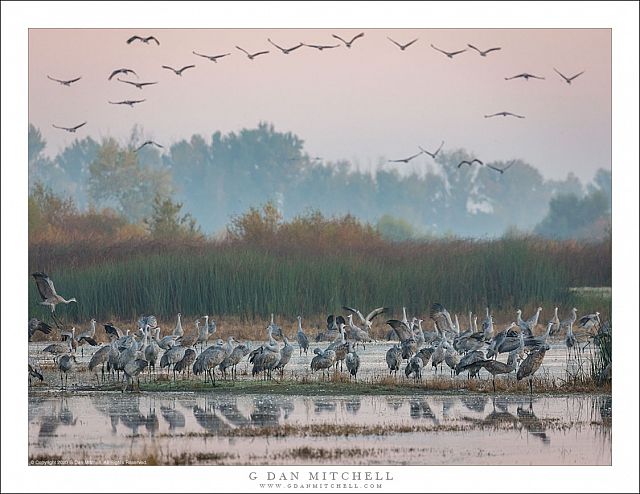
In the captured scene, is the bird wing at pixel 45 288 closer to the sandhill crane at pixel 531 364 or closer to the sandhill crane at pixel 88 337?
the sandhill crane at pixel 88 337

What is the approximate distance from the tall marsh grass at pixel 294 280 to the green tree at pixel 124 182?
29251 millimetres

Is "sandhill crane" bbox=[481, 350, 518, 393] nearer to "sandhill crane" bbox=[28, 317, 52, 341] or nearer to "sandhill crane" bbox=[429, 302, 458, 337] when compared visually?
"sandhill crane" bbox=[429, 302, 458, 337]

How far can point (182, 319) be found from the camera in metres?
21.0

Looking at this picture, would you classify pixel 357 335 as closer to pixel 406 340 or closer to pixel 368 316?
pixel 368 316

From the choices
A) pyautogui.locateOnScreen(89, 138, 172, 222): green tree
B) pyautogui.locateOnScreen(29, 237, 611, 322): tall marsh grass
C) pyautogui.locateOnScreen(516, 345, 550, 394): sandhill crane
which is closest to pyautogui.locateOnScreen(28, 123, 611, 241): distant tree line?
pyautogui.locateOnScreen(89, 138, 172, 222): green tree

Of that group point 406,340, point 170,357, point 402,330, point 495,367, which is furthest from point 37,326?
point 495,367

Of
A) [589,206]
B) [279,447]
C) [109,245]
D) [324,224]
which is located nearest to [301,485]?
[279,447]

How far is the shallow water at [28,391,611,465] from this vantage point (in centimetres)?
1156

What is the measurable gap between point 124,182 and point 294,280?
32884 millimetres

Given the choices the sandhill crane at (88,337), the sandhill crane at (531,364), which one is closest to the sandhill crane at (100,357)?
the sandhill crane at (88,337)

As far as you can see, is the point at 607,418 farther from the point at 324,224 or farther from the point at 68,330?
the point at 324,224

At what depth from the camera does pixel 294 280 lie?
21750 millimetres

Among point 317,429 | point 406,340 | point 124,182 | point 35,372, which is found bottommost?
point 317,429

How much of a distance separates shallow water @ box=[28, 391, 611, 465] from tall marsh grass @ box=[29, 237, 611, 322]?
684 centimetres
